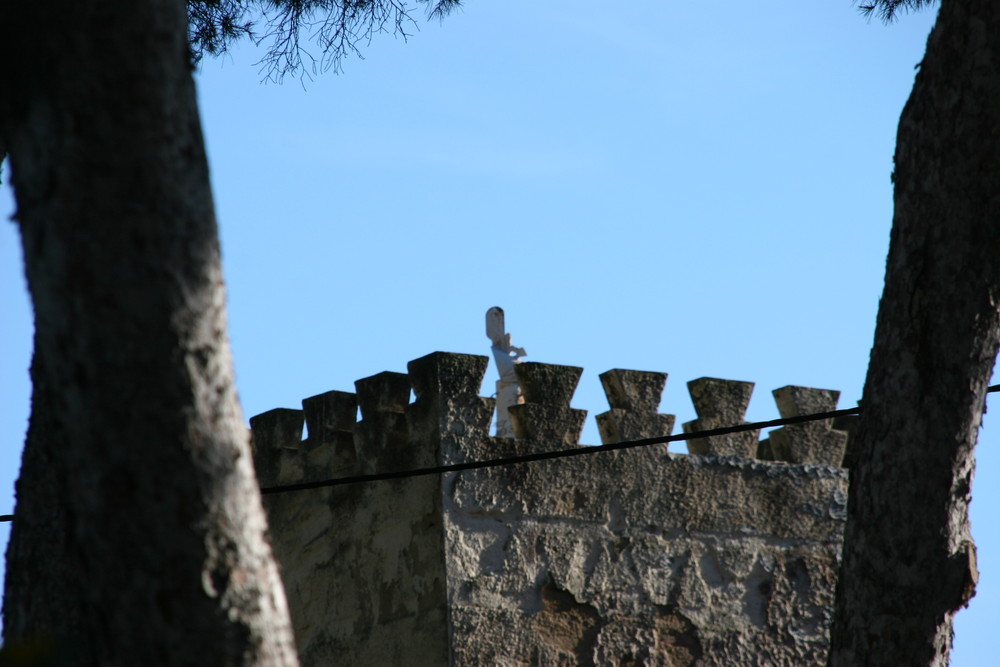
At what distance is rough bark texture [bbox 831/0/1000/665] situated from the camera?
4188 millimetres

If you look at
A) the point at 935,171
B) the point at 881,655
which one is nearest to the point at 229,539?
the point at 881,655

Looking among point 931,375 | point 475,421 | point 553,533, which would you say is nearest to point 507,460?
point 475,421

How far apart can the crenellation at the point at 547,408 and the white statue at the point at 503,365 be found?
123mm

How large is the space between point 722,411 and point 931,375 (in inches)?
151

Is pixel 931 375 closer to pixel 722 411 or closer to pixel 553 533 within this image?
pixel 553 533

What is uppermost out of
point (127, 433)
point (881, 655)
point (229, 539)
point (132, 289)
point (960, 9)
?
point (960, 9)

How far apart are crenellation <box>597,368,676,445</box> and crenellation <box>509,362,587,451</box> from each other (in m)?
0.18

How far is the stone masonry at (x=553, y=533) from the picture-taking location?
7.22 m

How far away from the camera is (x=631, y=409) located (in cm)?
780

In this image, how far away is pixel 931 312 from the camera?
4.29 metres

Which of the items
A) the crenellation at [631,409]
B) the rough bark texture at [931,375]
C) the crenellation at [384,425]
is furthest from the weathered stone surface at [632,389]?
the rough bark texture at [931,375]

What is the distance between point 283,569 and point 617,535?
6.33ft

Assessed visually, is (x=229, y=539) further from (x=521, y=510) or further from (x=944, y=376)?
(x=521, y=510)

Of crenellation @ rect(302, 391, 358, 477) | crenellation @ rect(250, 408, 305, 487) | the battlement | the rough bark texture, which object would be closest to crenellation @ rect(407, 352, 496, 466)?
the battlement
